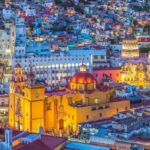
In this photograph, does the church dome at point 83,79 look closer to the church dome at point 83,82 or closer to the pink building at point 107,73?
the church dome at point 83,82

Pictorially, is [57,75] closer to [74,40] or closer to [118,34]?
[74,40]

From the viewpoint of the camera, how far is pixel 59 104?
31156 mm

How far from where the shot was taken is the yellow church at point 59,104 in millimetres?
29922

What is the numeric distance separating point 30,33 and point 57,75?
818 inches

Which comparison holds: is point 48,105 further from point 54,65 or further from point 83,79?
point 54,65

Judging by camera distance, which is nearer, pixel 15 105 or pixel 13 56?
pixel 15 105

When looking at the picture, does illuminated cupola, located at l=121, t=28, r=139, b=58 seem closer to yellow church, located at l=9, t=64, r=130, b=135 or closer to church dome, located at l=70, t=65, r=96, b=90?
yellow church, located at l=9, t=64, r=130, b=135

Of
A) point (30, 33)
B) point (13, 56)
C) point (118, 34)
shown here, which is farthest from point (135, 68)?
point (118, 34)

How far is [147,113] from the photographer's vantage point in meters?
30.2

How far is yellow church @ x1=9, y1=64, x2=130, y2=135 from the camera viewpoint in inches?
1178

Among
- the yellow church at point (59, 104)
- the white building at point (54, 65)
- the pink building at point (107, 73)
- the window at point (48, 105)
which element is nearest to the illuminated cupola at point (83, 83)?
the yellow church at point (59, 104)

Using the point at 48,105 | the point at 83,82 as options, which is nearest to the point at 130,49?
the point at 83,82

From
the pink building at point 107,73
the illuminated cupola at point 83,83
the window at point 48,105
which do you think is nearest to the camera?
the window at point 48,105

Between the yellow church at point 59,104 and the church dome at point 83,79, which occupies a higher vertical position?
the church dome at point 83,79
